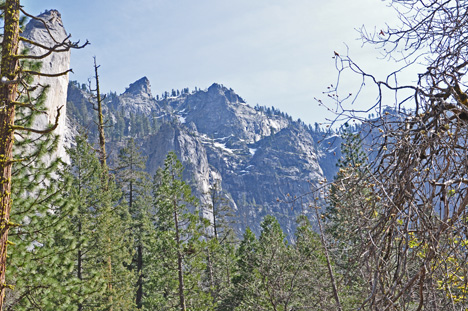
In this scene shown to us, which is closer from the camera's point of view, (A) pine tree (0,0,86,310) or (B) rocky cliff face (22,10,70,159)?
(A) pine tree (0,0,86,310)

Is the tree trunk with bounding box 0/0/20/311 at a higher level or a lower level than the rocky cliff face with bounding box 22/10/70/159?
lower

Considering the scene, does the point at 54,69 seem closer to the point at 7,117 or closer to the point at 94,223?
the point at 94,223

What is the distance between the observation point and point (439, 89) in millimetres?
2365

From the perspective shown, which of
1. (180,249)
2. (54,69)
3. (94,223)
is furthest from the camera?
(54,69)

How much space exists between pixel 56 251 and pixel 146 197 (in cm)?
2394

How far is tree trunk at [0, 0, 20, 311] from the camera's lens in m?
4.47

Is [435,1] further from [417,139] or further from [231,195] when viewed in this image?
[231,195]

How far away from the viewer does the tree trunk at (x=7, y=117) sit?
14.7 ft

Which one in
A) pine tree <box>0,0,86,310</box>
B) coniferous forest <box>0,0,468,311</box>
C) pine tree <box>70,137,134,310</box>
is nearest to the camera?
coniferous forest <box>0,0,468,311</box>

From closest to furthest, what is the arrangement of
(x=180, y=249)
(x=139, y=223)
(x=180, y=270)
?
(x=180, y=270), (x=180, y=249), (x=139, y=223)

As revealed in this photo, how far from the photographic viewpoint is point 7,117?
469cm

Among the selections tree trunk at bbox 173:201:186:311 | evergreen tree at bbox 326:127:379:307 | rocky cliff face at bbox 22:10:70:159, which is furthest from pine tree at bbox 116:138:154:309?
rocky cliff face at bbox 22:10:70:159

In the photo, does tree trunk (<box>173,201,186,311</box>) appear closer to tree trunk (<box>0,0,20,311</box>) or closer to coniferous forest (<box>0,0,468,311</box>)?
coniferous forest (<box>0,0,468,311</box>)

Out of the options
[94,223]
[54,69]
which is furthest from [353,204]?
[54,69]
